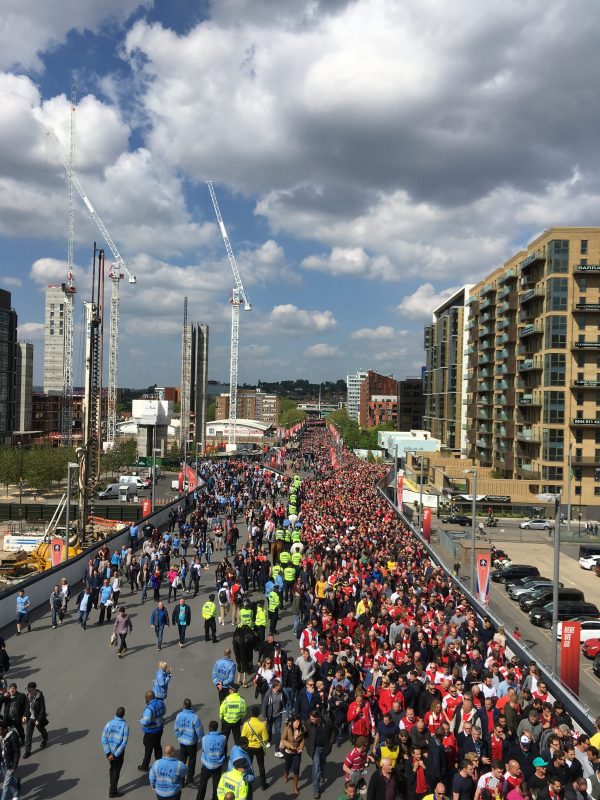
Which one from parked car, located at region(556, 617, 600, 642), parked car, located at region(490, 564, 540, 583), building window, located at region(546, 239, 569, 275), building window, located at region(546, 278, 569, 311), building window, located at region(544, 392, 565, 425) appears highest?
building window, located at region(546, 239, 569, 275)

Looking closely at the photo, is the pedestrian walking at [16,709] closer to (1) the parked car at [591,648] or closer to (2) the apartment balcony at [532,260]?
(1) the parked car at [591,648]

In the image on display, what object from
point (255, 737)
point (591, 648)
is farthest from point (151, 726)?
point (591, 648)

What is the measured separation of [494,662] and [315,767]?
189 inches

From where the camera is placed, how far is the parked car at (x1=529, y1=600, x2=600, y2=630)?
81.5 ft

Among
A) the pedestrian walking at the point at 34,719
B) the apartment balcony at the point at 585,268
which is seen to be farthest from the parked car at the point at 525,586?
the apartment balcony at the point at 585,268

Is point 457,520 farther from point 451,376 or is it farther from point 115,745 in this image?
point 115,745

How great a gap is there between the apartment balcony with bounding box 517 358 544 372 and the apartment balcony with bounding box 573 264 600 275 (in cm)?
845

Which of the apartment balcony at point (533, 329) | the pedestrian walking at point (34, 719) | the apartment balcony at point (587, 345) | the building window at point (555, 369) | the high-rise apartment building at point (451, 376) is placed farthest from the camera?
the high-rise apartment building at point (451, 376)

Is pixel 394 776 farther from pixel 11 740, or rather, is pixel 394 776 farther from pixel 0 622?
pixel 0 622

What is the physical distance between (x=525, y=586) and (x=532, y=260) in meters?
38.5

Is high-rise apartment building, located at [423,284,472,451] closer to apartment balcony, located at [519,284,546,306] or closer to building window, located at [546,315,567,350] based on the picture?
apartment balcony, located at [519,284,546,306]

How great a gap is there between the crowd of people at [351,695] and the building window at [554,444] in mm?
39789

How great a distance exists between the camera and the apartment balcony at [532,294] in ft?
191

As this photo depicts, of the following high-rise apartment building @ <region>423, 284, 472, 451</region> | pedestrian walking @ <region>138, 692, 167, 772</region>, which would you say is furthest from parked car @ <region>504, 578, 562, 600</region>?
high-rise apartment building @ <region>423, 284, 472, 451</region>
